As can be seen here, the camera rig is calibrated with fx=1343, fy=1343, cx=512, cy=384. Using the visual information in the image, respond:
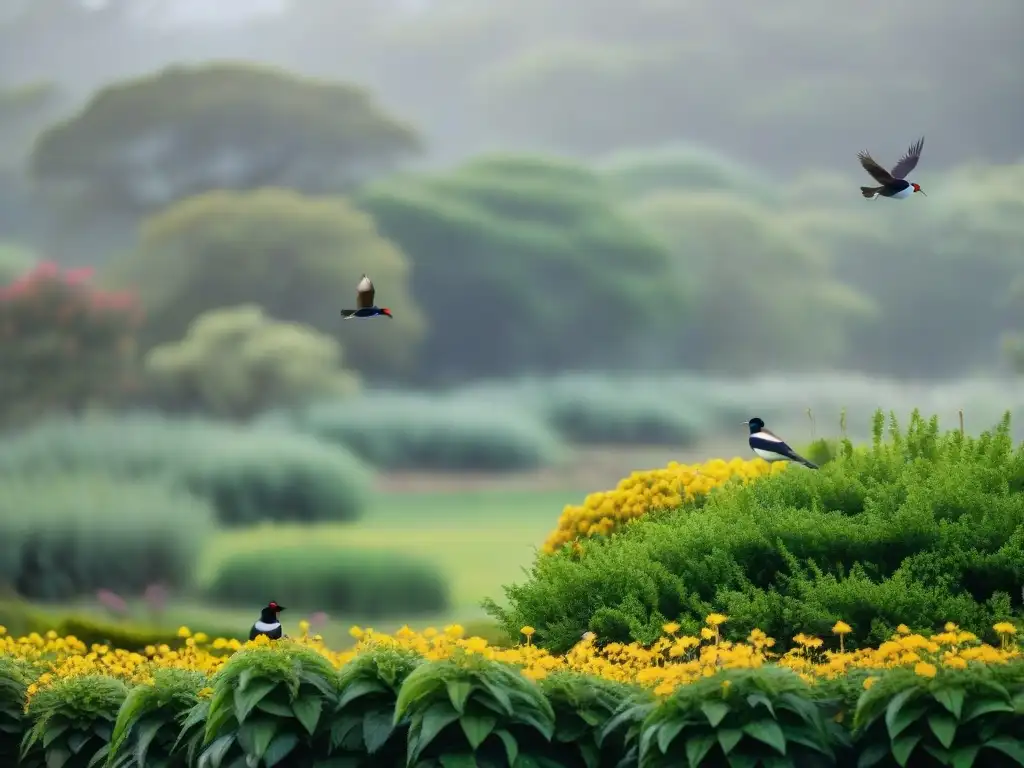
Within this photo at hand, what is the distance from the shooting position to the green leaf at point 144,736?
16.7ft

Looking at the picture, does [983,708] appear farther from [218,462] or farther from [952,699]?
[218,462]

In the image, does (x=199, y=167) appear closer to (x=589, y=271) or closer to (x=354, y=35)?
(x=354, y=35)

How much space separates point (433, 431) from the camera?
37.8 feet

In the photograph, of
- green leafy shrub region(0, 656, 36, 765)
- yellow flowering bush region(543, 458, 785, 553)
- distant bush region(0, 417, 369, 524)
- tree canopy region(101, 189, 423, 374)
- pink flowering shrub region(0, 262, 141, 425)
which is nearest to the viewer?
green leafy shrub region(0, 656, 36, 765)

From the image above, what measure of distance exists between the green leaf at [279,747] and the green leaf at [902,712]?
202cm

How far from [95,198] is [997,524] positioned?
8678 mm

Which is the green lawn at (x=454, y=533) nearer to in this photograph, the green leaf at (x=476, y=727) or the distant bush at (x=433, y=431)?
the distant bush at (x=433, y=431)

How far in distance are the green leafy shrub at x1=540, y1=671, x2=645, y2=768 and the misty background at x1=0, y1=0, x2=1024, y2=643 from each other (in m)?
6.36

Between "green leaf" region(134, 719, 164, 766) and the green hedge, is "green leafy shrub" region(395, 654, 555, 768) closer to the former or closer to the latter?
the green hedge

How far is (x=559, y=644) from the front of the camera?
276 inches

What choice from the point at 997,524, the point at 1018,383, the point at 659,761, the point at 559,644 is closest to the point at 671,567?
A: the point at 559,644

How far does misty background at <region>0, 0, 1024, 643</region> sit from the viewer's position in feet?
37.8

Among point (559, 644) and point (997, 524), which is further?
point (559, 644)

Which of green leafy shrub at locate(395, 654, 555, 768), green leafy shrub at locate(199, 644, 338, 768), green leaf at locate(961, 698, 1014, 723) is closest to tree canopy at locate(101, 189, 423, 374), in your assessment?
green leafy shrub at locate(199, 644, 338, 768)
